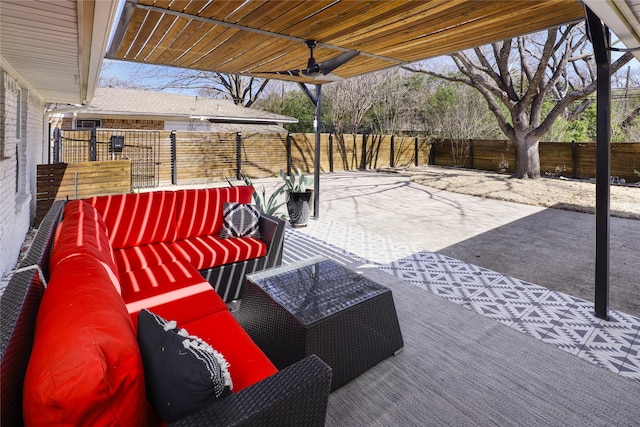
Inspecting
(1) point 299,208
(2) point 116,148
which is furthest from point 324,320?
(2) point 116,148

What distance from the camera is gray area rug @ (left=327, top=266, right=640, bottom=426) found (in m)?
1.89

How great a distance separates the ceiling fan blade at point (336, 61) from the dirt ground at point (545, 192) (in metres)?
6.15

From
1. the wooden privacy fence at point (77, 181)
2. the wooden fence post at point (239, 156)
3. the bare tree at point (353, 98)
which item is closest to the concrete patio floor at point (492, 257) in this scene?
the wooden privacy fence at point (77, 181)

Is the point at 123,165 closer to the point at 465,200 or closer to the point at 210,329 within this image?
the point at 210,329

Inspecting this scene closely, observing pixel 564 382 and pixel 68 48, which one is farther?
pixel 68 48

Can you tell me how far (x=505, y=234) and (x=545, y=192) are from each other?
4.99m

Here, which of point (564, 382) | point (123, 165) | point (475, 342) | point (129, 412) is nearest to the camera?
point (129, 412)

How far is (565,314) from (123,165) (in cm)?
739

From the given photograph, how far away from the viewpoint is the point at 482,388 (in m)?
2.10

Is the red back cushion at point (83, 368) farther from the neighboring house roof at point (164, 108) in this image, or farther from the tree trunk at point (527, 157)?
the tree trunk at point (527, 157)

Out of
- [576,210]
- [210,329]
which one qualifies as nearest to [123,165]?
[210,329]

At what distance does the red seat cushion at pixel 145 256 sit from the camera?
9.48 feet

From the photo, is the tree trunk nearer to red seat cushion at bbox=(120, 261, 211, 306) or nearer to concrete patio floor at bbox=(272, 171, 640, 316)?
concrete patio floor at bbox=(272, 171, 640, 316)

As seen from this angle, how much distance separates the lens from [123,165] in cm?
723
